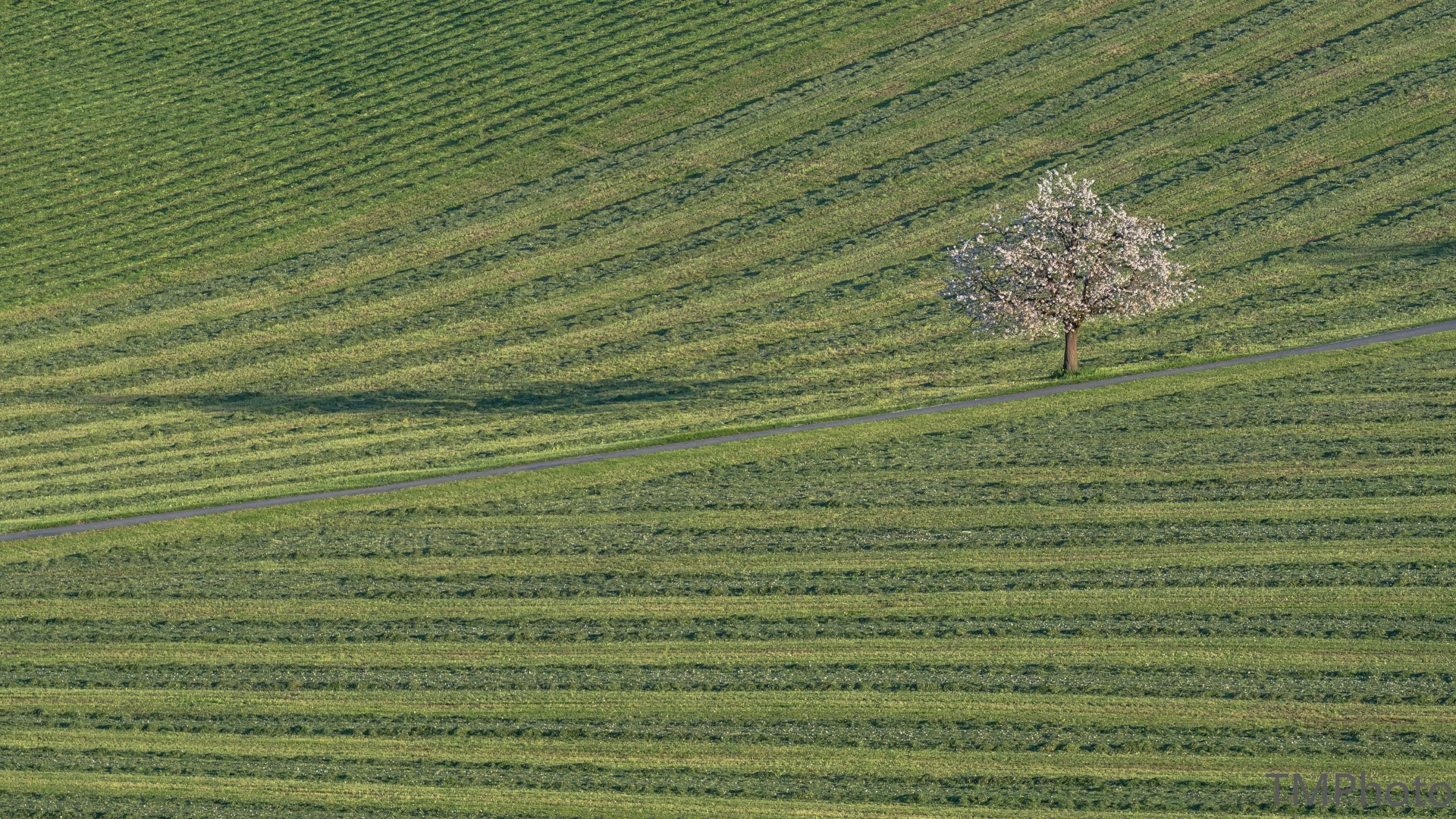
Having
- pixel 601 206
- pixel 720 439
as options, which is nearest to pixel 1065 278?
pixel 720 439

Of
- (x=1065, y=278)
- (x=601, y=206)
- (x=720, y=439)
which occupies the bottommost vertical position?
(x=720, y=439)

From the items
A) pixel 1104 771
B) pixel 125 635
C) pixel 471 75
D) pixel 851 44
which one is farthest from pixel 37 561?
pixel 851 44

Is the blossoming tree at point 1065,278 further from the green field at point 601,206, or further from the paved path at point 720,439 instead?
the paved path at point 720,439

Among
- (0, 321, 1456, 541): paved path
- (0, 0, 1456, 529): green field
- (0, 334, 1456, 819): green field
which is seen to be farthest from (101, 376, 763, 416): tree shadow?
(0, 334, 1456, 819): green field

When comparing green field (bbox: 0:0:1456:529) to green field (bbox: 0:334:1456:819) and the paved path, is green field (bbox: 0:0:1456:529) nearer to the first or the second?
the paved path

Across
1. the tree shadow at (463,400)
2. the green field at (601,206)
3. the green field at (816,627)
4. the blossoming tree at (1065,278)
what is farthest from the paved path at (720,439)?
the tree shadow at (463,400)

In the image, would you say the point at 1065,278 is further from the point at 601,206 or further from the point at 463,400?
the point at 601,206

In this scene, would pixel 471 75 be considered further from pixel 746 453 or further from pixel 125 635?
pixel 125 635
